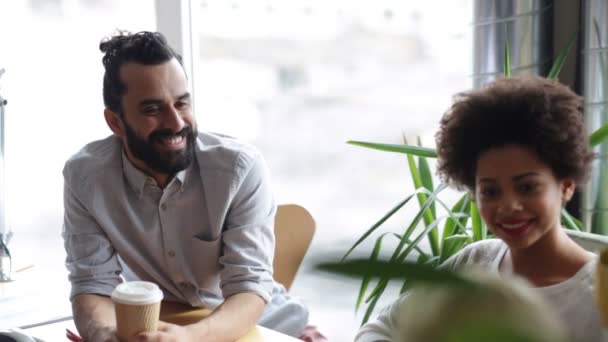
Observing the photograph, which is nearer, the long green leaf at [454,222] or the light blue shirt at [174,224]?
the light blue shirt at [174,224]

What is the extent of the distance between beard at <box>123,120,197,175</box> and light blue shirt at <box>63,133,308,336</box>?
0.03 metres

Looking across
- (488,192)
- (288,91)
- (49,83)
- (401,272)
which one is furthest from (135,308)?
(288,91)

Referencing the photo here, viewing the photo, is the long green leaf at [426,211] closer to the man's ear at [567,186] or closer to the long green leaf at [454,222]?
the long green leaf at [454,222]

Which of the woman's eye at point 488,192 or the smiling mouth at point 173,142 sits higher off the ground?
the smiling mouth at point 173,142

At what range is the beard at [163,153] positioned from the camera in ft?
7.00

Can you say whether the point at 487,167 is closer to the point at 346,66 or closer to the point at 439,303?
the point at 439,303

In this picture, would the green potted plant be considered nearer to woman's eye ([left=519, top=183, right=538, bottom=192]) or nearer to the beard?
the beard

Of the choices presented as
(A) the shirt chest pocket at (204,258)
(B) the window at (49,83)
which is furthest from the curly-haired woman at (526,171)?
(B) the window at (49,83)

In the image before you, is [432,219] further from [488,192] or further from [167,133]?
[488,192]

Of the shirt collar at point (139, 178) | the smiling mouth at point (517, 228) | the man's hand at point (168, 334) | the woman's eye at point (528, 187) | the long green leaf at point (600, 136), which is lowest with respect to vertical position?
the man's hand at point (168, 334)

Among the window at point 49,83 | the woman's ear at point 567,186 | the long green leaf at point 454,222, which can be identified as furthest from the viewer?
the window at point 49,83

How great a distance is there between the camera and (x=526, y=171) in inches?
59.6

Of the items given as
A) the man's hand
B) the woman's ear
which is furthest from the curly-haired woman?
the man's hand

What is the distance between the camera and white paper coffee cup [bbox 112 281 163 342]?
5.31 ft
